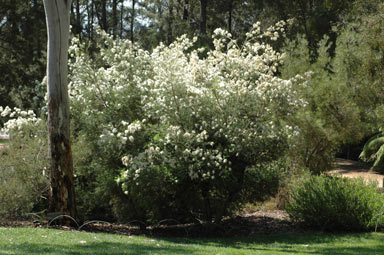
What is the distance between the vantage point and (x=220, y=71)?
1006 centimetres

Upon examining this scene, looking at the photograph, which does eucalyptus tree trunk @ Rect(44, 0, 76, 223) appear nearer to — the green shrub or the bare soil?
the bare soil

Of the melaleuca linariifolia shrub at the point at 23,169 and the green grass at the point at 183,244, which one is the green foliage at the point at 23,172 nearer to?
the melaleuca linariifolia shrub at the point at 23,169

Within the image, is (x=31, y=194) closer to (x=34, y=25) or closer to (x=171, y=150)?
(x=171, y=150)

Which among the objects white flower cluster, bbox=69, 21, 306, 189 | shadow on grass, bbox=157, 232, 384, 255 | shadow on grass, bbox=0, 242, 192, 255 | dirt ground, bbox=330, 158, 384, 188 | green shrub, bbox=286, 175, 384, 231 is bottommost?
shadow on grass, bbox=157, 232, 384, 255

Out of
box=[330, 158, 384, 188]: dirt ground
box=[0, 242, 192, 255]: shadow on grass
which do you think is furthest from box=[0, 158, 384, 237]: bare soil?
box=[330, 158, 384, 188]: dirt ground

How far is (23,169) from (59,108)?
5.89 feet

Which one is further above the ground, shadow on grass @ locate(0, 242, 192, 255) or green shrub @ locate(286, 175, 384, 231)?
green shrub @ locate(286, 175, 384, 231)

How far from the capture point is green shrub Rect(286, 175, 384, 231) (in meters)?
10.1

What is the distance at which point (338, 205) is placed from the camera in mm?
10086

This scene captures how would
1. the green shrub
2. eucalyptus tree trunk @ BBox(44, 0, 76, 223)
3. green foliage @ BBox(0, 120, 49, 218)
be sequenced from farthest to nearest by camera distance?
1. the green shrub
2. green foliage @ BBox(0, 120, 49, 218)
3. eucalyptus tree trunk @ BBox(44, 0, 76, 223)

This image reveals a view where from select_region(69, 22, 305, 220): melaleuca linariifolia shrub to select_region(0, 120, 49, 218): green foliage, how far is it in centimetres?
101

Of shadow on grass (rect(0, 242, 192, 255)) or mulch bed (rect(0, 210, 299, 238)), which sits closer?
shadow on grass (rect(0, 242, 192, 255))

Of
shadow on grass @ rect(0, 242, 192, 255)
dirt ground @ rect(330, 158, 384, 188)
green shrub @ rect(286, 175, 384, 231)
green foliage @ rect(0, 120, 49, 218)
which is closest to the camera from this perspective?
shadow on grass @ rect(0, 242, 192, 255)

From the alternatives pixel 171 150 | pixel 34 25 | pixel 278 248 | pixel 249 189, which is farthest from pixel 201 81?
pixel 34 25
